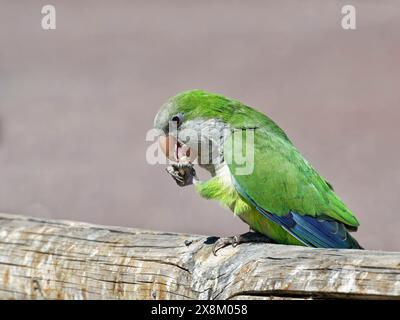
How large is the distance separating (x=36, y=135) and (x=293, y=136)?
Answer: 2.81 meters

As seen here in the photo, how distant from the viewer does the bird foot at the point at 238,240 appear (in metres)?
4.00

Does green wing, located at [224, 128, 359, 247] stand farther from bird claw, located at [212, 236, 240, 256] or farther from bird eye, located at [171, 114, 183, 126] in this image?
bird claw, located at [212, 236, 240, 256]

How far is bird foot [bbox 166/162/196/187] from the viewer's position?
15.4 feet

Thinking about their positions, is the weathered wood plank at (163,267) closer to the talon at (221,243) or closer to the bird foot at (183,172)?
the talon at (221,243)

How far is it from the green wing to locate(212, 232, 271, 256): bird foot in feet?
0.40

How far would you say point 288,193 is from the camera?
4594 mm

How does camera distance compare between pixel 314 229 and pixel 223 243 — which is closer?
pixel 223 243

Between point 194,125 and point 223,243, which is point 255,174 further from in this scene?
point 223,243

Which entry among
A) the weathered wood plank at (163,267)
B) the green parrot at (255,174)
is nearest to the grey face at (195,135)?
the green parrot at (255,174)

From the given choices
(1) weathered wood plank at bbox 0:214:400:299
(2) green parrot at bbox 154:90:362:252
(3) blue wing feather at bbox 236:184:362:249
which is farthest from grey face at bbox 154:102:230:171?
(1) weathered wood plank at bbox 0:214:400:299

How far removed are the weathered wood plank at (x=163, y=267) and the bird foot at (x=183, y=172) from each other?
1.52 feet

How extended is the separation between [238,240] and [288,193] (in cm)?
52

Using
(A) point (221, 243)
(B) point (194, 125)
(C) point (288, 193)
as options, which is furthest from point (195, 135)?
(A) point (221, 243)

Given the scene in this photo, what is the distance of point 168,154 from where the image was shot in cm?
482
